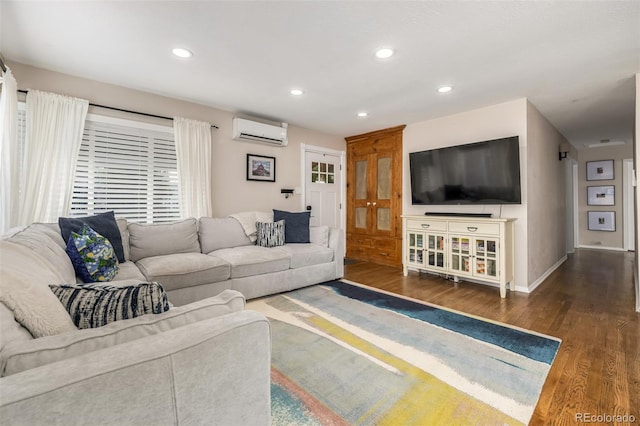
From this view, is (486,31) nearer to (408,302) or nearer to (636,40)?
(636,40)

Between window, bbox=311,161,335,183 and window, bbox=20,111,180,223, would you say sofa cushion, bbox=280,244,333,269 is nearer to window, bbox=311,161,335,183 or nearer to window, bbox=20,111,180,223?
window, bbox=20,111,180,223

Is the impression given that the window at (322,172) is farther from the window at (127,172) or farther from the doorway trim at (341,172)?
the window at (127,172)

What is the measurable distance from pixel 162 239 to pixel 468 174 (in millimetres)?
3678

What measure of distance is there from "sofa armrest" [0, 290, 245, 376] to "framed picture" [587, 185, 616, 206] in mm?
8029

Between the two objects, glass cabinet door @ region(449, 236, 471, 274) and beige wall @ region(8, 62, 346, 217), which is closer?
beige wall @ region(8, 62, 346, 217)

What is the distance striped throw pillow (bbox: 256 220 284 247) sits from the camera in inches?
139

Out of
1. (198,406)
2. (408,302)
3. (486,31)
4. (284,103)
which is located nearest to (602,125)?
(486,31)

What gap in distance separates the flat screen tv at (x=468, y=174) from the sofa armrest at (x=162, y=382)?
3.55 m

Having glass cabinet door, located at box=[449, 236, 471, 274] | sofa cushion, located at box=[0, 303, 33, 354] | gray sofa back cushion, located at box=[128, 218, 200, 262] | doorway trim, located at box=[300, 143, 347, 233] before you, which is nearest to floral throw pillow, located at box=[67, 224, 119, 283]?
gray sofa back cushion, located at box=[128, 218, 200, 262]

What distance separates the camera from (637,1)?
5.74 ft

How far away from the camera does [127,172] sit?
3.17 m

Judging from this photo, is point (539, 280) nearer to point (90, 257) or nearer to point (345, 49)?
point (345, 49)

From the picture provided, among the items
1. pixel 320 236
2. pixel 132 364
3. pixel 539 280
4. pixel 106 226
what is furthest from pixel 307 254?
pixel 539 280

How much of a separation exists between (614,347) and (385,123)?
11.7 feet
